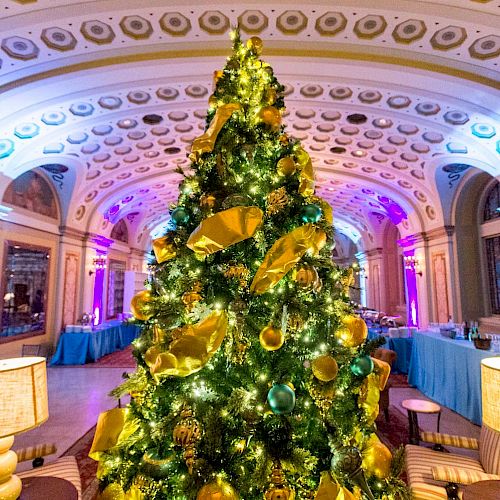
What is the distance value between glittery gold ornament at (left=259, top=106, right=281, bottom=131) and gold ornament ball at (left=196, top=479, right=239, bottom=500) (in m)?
1.72

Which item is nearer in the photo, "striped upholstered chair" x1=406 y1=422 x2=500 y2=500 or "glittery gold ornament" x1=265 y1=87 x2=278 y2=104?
"glittery gold ornament" x1=265 y1=87 x2=278 y2=104

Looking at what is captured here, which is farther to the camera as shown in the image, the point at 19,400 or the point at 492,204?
the point at 492,204

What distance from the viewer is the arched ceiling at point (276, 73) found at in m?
4.31

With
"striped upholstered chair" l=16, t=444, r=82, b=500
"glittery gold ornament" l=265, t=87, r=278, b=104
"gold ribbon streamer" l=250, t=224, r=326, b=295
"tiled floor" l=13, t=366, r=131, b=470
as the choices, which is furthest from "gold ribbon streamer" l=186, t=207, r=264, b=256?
"tiled floor" l=13, t=366, r=131, b=470

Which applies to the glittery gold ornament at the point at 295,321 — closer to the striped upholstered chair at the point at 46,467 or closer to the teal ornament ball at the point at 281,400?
the teal ornament ball at the point at 281,400

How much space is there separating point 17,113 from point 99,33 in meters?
2.31

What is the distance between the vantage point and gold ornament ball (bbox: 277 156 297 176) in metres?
1.81

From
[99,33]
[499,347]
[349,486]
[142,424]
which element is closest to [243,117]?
[142,424]

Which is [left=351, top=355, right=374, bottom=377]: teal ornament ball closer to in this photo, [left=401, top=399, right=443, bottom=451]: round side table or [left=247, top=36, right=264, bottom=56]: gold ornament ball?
[left=247, top=36, right=264, bottom=56]: gold ornament ball

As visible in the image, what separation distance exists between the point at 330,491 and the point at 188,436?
1.93ft

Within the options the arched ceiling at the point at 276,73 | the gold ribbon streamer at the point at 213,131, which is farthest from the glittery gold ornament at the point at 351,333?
the arched ceiling at the point at 276,73

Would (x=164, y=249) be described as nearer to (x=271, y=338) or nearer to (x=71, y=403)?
(x=271, y=338)

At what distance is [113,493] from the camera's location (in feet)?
4.93

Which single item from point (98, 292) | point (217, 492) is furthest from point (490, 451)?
point (98, 292)
